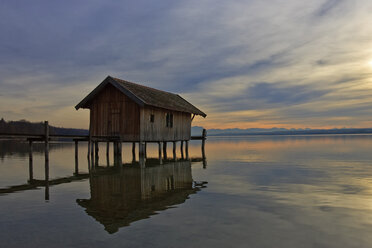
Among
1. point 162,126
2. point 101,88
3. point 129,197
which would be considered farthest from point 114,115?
point 129,197

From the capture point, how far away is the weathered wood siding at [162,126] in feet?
85.3

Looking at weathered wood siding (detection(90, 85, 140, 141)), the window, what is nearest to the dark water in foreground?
weathered wood siding (detection(90, 85, 140, 141))

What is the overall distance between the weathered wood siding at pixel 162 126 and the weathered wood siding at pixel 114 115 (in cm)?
75

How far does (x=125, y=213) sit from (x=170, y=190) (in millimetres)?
4070

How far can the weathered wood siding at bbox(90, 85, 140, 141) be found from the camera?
83.8 ft

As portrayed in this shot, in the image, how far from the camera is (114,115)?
26.3 m

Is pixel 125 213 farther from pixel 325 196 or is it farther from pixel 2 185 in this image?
pixel 2 185

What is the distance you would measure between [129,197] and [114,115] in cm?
1650

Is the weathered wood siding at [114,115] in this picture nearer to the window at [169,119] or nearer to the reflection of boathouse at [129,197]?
the window at [169,119]

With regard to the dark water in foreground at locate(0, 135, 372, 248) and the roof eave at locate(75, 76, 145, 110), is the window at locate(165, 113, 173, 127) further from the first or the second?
the dark water in foreground at locate(0, 135, 372, 248)

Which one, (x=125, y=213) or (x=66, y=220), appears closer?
(x=66, y=220)

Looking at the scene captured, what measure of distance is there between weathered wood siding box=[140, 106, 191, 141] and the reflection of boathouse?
10624 millimetres

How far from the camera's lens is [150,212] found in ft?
28.1

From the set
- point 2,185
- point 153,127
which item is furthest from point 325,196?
point 153,127
